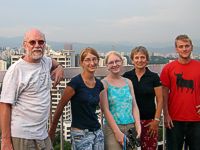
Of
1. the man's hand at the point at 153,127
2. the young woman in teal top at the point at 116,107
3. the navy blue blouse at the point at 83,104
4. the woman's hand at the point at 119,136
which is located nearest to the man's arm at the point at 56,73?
the navy blue blouse at the point at 83,104

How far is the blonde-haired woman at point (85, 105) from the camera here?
3.30 metres

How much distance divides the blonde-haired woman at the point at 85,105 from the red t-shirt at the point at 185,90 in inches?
35.8

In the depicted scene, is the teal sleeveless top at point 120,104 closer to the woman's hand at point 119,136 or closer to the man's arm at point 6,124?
the woman's hand at point 119,136

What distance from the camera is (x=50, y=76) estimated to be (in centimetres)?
322

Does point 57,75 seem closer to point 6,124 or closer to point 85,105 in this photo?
point 85,105

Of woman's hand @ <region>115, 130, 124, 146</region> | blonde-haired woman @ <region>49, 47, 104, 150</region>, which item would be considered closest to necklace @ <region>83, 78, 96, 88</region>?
blonde-haired woman @ <region>49, 47, 104, 150</region>

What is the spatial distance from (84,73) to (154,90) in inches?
31.1

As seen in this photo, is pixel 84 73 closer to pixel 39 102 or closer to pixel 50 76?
pixel 50 76

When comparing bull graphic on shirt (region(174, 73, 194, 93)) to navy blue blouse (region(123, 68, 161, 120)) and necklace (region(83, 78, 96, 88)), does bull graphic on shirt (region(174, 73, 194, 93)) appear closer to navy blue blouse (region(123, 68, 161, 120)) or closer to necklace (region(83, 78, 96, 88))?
navy blue blouse (region(123, 68, 161, 120))

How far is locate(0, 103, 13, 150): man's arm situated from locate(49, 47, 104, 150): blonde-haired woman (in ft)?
1.82

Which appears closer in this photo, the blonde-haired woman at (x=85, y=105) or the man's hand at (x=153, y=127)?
the blonde-haired woman at (x=85, y=105)

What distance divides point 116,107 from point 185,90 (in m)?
0.77

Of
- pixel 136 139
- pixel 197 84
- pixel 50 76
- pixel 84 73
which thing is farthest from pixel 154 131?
pixel 50 76

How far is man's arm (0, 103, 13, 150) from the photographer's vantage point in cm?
290
